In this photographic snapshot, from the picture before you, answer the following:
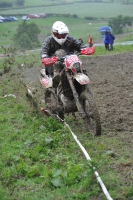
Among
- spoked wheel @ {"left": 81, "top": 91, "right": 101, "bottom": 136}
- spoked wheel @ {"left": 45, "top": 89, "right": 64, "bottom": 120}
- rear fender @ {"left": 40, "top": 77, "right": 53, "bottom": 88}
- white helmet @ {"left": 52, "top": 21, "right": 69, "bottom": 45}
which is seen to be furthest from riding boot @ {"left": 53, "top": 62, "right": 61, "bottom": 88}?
spoked wheel @ {"left": 81, "top": 91, "right": 101, "bottom": 136}

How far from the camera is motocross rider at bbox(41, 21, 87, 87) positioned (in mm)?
8188

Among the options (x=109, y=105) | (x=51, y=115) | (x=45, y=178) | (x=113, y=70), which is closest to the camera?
(x=45, y=178)

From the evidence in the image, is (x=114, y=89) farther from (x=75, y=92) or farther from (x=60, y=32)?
(x=75, y=92)

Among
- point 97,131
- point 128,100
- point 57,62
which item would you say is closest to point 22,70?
point 128,100

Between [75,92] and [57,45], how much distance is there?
1529 millimetres

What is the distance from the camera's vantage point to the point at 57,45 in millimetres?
A: 8625

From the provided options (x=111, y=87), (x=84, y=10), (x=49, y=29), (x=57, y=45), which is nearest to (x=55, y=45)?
(x=57, y=45)

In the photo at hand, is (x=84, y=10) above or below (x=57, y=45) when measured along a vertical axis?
below

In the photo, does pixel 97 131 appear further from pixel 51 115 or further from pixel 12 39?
pixel 12 39

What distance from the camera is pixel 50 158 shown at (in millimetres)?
6414

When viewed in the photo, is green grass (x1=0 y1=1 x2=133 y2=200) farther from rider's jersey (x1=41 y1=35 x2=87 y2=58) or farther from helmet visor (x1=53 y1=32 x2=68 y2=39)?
helmet visor (x1=53 y1=32 x2=68 y2=39)

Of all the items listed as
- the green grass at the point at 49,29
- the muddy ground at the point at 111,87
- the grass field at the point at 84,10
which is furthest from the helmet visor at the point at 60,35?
the grass field at the point at 84,10

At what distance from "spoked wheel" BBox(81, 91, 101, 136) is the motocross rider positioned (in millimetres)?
902

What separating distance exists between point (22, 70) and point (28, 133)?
1030 centimetres
